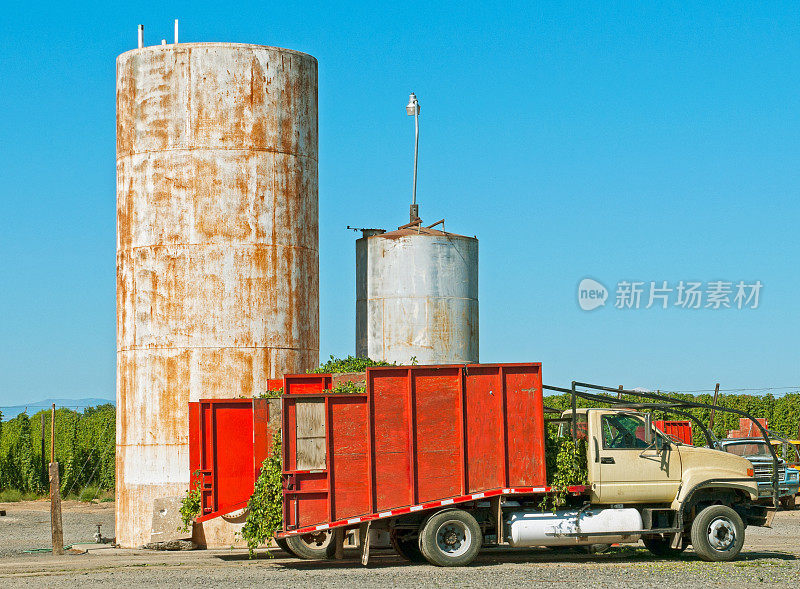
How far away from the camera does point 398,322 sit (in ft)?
94.7

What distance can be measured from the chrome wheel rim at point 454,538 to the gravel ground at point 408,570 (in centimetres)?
36

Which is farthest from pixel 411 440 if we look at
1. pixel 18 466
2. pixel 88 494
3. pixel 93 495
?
pixel 18 466

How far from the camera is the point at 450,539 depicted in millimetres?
17828

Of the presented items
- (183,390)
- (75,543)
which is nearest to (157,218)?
(183,390)

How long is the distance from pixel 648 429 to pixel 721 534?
231cm

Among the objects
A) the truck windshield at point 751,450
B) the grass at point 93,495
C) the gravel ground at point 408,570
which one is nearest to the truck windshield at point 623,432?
the gravel ground at point 408,570

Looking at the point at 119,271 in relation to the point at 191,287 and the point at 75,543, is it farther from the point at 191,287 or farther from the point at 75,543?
the point at 75,543

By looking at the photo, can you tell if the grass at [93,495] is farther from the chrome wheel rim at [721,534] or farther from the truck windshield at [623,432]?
the chrome wheel rim at [721,534]

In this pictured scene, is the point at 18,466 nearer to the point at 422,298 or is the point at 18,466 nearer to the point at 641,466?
the point at 422,298

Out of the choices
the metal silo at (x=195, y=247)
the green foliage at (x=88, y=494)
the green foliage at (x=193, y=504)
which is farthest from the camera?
the green foliage at (x=88, y=494)

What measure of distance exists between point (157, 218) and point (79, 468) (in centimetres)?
2792

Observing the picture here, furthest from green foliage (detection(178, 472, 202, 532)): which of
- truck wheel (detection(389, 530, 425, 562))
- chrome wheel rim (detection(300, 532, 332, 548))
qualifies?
truck wheel (detection(389, 530, 425, 562))

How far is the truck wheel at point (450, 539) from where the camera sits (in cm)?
1759

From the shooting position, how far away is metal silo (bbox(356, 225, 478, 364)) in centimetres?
2869
